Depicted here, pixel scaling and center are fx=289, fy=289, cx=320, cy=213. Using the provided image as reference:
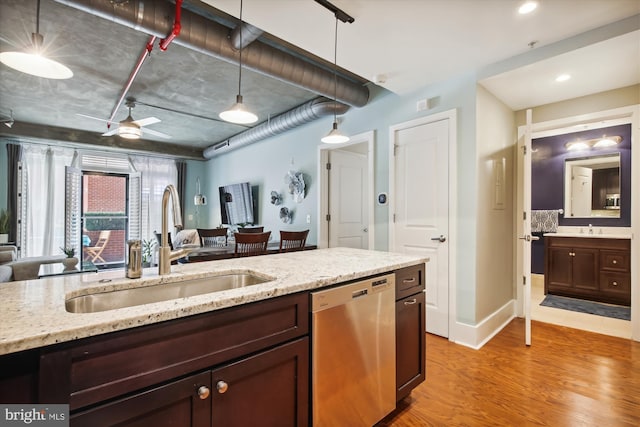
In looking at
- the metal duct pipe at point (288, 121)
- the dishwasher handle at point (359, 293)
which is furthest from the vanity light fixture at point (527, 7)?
the dishwasher handle at point (359, 293)

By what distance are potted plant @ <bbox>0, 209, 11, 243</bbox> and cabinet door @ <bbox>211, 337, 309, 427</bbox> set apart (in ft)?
21.8

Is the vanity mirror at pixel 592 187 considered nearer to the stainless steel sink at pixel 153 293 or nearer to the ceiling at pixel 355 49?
the ceiling at pixel 355 49

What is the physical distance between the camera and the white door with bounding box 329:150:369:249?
452 centimetres

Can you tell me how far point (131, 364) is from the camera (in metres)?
0.87

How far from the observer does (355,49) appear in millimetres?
2520

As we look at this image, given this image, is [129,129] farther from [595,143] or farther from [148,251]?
[595,143]

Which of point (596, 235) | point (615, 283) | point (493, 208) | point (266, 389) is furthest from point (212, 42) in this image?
point (615, 283)

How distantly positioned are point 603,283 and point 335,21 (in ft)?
15.4

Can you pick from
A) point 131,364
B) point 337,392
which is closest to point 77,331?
point 131,364

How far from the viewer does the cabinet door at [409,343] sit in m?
1.80

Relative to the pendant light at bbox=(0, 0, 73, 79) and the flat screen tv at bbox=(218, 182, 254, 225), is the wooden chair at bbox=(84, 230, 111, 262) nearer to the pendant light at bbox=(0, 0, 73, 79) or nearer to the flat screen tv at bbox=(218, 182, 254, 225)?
the flat screen tv at bbox=(218, 182, 254, 225)

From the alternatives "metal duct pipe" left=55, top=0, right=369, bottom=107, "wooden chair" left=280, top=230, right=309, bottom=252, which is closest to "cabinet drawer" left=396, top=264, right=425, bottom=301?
"wooden chair" left=280, top=230, right=309, bottom=252

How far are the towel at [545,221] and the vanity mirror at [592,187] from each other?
17 centimetres

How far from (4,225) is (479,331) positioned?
765 cm
